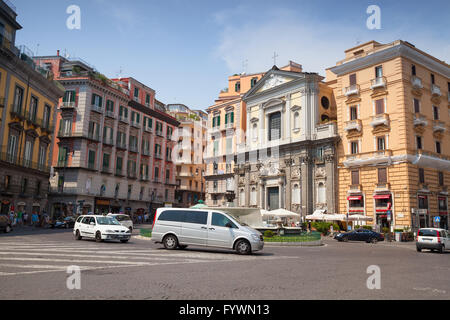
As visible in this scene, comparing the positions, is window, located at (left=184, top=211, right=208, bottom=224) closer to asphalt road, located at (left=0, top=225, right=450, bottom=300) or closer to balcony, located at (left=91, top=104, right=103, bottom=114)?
asphalt road, located at (left=0, top=225, right=450, bottom=300)

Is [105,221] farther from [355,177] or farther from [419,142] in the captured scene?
[419,142]

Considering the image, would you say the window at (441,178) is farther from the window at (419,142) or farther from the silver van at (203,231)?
the silver van at (203,231)

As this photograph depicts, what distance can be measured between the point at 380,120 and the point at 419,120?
360 centimetres

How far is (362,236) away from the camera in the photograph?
31.8 metres

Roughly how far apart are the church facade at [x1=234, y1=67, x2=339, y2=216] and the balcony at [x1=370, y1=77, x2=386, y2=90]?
6.38m

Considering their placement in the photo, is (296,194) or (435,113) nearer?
(435,113)

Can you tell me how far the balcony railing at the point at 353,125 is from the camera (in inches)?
1575

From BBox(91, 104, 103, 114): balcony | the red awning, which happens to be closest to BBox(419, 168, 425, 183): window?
the red awning

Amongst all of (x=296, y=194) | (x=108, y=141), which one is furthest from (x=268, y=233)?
(x=108, y=141)

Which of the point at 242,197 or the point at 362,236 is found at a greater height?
the point at 242,197

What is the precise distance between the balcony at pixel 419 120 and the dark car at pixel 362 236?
1252 centimetres

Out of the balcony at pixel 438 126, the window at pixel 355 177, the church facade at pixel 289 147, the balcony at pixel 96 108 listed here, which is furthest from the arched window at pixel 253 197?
the balcony at pixel 438 126

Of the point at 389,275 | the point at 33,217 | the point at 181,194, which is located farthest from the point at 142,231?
the point at 181,194

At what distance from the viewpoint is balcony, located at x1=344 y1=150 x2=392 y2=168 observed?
37125 mm
